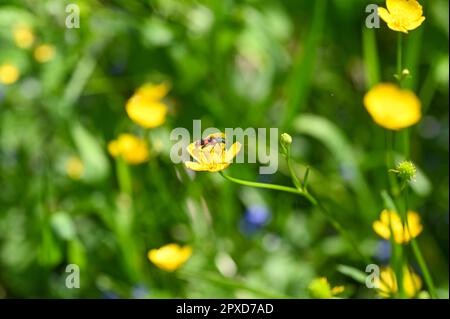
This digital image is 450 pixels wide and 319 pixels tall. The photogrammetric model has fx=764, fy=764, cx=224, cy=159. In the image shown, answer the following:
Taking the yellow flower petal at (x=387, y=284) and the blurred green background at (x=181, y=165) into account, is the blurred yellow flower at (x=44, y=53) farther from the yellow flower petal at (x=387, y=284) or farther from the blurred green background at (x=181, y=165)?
the yellow flower petal at (x=387, y=284)

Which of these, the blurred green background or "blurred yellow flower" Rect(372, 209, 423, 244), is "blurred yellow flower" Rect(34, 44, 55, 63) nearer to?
the blurred green background

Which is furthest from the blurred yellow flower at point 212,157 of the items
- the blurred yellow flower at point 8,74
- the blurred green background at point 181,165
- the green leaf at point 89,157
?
the blurred yellow flower at point 8,74

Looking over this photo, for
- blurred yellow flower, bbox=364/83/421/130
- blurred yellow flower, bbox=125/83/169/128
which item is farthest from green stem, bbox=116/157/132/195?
blurred yellow flower, bbox=364/83/421/130

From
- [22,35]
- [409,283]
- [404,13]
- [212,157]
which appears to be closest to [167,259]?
[212,157]

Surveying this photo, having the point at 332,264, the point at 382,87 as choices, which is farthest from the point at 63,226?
the point at 382,87

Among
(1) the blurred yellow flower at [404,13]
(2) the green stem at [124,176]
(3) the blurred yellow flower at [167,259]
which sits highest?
(2) the green stem at [124,176]

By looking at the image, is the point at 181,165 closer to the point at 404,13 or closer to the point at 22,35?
the point at 22,35

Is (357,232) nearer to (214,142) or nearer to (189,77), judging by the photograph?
(189,77)
